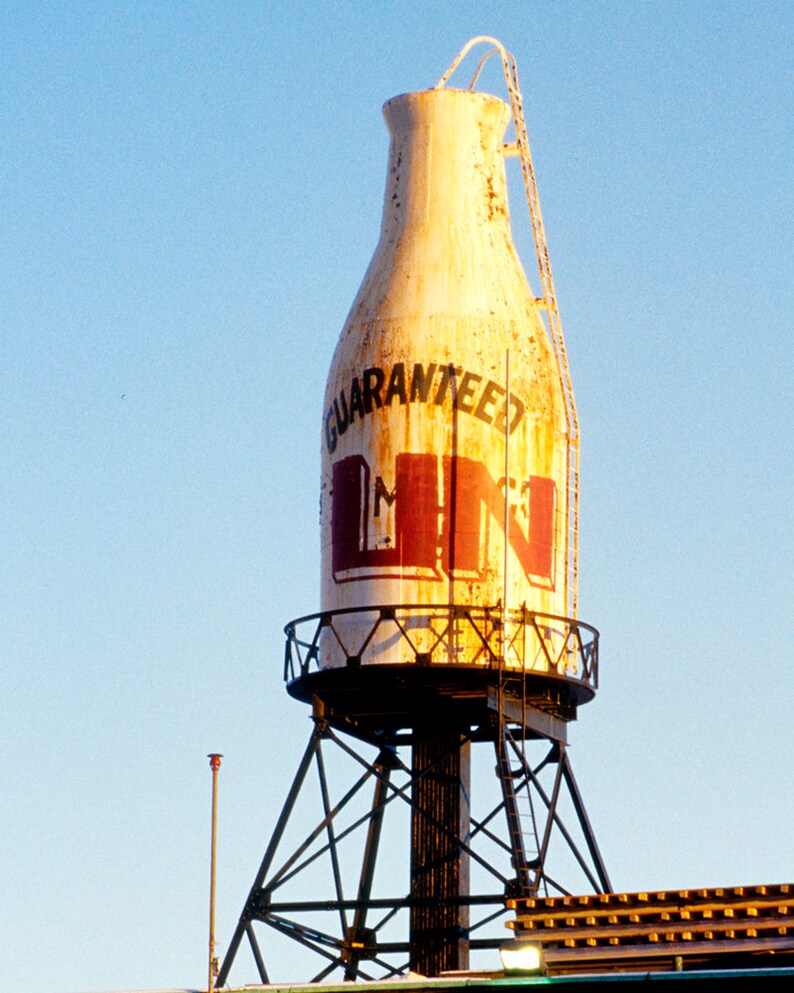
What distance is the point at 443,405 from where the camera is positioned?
49219 millimetres

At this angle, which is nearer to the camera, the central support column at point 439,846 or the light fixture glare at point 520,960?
the light fixture glare at point 520,960

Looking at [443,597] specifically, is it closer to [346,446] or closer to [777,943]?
[346,446]

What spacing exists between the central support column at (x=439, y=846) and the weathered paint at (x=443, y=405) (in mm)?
2642

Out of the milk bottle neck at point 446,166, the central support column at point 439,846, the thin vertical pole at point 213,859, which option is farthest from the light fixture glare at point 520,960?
the milk bottle neck at point 446,166

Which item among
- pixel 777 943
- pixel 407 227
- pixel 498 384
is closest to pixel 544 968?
pixel 777 943

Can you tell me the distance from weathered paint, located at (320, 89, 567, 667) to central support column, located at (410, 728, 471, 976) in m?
2.64

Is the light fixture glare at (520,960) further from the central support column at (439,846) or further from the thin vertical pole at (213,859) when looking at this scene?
the central support column at (439,846)

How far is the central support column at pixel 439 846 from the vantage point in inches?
1950

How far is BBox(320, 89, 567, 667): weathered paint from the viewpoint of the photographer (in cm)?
4872

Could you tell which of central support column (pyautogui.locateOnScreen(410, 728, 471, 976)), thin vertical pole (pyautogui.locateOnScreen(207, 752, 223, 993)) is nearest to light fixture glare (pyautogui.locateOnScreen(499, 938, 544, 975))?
thin vertical pole (pyautogui.locateOnScreen(207, 752, 223, 993))

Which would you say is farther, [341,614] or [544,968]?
[341,614]

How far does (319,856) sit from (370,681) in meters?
3.30

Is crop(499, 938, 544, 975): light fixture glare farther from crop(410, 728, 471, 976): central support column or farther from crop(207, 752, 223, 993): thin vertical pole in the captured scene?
crop(410, 728, 471, 976): central support column

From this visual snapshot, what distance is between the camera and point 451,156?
5138 centimetres
